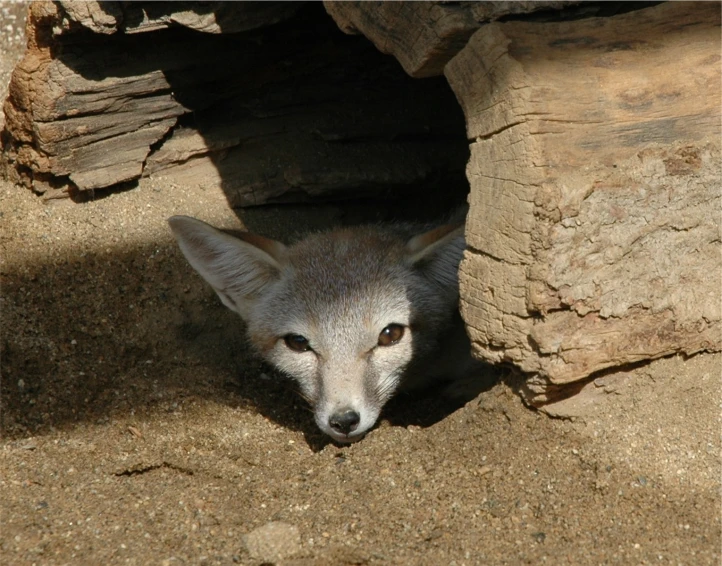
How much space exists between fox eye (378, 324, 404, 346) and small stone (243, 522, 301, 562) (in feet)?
Answer: 3.90

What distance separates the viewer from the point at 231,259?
157 inches

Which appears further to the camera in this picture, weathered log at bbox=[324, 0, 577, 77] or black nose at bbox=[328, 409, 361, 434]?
black nose at bbox=[328, 409, 361, 434]

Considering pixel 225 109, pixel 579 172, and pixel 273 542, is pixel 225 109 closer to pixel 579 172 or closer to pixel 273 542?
pixel 579 172

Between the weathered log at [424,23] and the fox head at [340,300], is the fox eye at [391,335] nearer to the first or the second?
the fox head at [340,300]

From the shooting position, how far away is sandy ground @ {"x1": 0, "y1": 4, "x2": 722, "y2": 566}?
8.59 feet

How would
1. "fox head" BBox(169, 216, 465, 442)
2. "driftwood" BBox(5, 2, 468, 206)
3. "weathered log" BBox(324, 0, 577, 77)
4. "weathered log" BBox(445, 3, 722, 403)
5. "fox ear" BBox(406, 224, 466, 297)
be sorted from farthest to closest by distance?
"driftwood" BBox(5, 2, 468, 206) → "fox ear" BBox(406, 224, 466, 297) → "fox head" BBox(169, 216, 465, 442) → "weathered log" BBox(324, 0, 577, 77) → "weathered log" BBox(445, 3, 722, 403)

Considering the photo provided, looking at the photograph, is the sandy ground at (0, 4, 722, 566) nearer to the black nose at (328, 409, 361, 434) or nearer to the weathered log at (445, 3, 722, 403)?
the black nose at (328, 409, 361, 434)

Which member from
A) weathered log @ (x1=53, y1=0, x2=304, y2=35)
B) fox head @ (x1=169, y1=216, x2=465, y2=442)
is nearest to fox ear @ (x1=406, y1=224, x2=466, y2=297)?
fox head @ (x1=169, y1=216, x2=465, y2=442)

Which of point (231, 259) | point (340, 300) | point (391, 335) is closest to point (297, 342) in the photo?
point (340, 300)

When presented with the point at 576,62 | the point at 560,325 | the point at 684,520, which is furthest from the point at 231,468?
the point at 576,62

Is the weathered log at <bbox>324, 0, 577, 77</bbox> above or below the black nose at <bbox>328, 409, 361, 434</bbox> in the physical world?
above

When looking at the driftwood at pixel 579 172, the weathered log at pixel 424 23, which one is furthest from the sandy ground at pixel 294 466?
the weathered log at pixel 424 23

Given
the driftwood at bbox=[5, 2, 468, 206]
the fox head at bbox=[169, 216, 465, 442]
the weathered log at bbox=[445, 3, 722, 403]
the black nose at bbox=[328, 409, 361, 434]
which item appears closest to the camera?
the weathered log at bbox=[445, 3, 722, 403]

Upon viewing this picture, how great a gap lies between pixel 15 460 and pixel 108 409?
1.86 feet
